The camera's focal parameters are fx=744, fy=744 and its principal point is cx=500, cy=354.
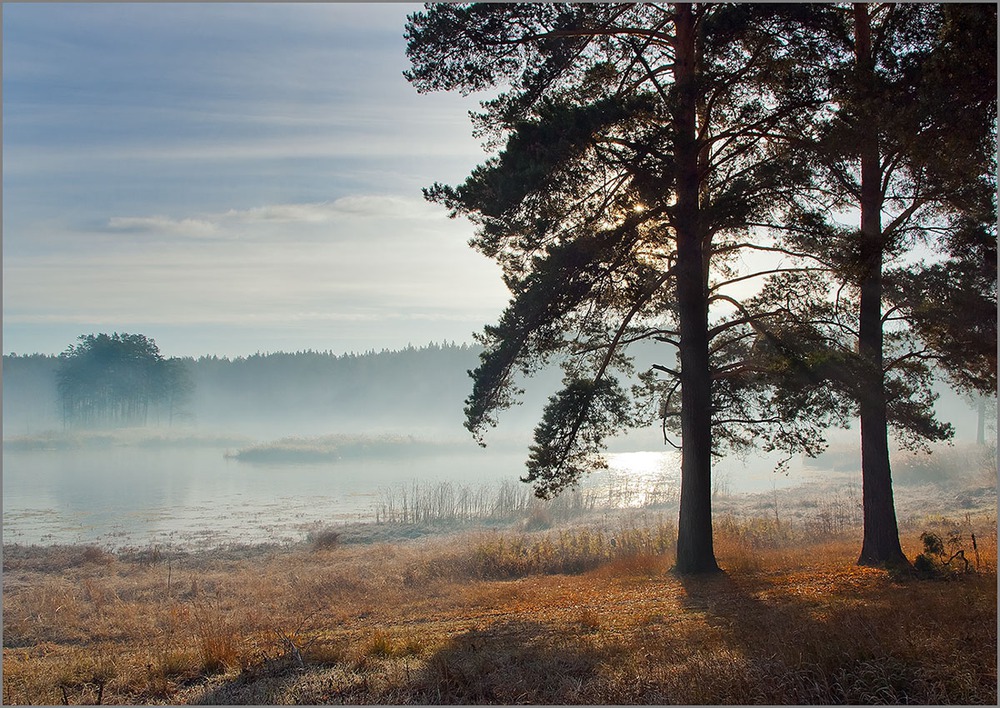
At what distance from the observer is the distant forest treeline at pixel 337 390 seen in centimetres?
10350

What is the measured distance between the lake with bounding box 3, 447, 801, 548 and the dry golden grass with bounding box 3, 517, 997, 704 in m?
8.17

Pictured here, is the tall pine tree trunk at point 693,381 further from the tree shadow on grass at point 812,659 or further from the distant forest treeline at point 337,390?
the distant forest treeline at point 337,390

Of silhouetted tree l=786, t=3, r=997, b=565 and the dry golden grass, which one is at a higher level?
silhouetted tree l=786, t=3, r=997, b=565

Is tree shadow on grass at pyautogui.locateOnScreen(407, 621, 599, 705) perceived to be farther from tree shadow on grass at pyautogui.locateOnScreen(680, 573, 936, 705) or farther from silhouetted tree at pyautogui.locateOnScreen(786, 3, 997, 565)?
silhouetted tree at pyautogui.locateOnScreen(786, 3, 997, 565)

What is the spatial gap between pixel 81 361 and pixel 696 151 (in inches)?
2809

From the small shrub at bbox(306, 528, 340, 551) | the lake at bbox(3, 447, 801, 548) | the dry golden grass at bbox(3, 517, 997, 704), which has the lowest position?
the lake at bbox(3, 447, 801, 548)

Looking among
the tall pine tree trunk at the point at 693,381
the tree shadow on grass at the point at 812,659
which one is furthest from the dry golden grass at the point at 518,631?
the tall pine tree trunk at the point at 693,381

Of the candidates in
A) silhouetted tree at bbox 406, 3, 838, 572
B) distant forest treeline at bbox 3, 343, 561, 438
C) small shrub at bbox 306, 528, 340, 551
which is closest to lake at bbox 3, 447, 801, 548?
small shrub at bbox 306, 528, 340, 551

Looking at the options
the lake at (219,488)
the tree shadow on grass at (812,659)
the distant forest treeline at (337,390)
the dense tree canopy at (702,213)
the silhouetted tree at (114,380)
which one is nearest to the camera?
the tree shadow on grass at (812,659)

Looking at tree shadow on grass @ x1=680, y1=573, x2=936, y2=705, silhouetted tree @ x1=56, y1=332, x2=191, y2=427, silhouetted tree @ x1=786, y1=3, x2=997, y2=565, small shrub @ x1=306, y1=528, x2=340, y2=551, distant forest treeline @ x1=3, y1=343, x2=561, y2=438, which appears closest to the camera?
tree shadow on grass @ x1=680, y1=573, x2=936, y2=705

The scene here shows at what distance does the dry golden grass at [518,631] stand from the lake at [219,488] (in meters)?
8.17

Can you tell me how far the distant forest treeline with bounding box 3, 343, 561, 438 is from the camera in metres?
104

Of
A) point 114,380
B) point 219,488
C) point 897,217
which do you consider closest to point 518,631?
point 897,217

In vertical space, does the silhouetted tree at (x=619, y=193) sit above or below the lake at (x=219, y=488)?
above
